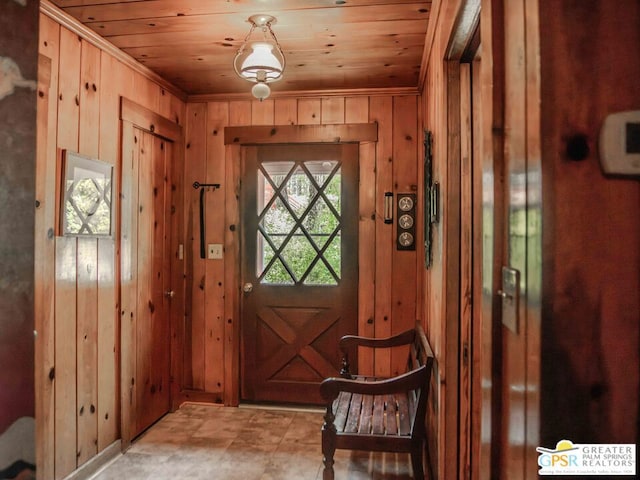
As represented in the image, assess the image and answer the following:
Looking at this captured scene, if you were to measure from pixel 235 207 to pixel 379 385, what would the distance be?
1.93 meters

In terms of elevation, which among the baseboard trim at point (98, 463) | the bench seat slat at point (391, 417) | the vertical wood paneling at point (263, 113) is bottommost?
the baseboard trim at point (98, 463)

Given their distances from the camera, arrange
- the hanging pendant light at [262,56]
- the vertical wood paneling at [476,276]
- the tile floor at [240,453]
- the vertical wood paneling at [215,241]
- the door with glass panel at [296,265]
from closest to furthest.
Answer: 1. the vertical wood paneling at [476,276]
2. the hanging pendant light at [262,56]
3. the tile floor at [240,453]
4. the door with glass panel at [296,265]
5. the vertical wood paneling at [215,241]

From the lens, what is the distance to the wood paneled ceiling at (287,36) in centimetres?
213

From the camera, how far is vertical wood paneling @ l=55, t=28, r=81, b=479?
2223 mm

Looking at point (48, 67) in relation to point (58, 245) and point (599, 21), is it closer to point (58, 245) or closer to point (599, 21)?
point (58, 245)

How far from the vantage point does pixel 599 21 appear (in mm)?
658

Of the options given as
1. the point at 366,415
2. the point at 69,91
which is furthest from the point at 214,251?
the point at 366,415

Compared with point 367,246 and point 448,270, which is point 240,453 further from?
point 448,270

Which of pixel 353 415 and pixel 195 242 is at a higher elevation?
pixel 195 242

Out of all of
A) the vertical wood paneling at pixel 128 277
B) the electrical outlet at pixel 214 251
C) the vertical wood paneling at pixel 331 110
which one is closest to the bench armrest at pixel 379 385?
the vertical wood paneling at pixel 128 277

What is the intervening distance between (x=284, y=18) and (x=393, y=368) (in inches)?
94.4

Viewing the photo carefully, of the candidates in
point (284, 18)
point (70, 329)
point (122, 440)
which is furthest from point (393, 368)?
point (284, 18)

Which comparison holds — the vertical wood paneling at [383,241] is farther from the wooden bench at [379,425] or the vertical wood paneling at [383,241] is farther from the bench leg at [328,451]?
the bench leg at [328,451]

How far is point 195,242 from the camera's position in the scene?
3518 millimetres
